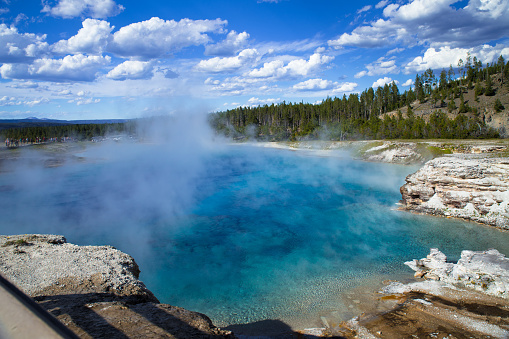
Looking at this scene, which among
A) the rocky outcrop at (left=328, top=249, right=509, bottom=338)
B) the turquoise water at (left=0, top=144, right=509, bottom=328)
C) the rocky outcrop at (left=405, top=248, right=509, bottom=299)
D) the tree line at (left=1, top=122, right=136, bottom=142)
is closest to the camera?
the rocky outcrop at (left=328, top=249, right=509, bottom=338)

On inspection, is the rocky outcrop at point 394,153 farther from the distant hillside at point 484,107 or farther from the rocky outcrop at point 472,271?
the rocky outcrop at point 472,271

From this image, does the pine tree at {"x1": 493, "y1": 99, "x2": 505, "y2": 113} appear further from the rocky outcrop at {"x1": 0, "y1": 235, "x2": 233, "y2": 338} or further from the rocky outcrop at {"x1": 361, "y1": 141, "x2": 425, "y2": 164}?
the rocky outcrop at {"x1": 0, "y1": 235, "x2": 233, "y2": 338}

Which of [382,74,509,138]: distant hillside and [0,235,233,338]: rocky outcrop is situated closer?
[0,235,233,338]: rocky outcrop

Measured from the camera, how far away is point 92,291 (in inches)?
295

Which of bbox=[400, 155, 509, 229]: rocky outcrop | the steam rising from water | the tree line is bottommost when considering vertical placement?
the steam rising from water

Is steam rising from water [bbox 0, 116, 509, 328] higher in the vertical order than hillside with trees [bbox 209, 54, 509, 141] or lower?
lower

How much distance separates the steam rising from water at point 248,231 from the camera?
39.2 ft

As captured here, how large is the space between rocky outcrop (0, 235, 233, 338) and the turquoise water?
3.63 metres

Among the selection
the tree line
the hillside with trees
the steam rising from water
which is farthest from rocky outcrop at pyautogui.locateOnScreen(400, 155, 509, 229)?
the tree line

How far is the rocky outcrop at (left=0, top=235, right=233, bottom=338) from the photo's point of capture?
5.55 m

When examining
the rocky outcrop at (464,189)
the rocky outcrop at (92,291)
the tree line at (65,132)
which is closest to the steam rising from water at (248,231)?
the rocky outcrop at (464,189)

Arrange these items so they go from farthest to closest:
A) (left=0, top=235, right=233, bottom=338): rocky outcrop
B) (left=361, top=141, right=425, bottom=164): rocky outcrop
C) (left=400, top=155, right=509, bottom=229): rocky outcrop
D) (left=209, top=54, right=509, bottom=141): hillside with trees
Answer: (left=209, top=54, right=509, bottom=141): hillside with trees, (left=361, top=141, right=425, bottom=164): rocky outcrop, (left=400, top=155, right=509, bottom=229): rocky outcrop, (left=0, top=235, right=233, bottom=338): rocky outcrop

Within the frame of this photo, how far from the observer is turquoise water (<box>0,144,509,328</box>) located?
11.8m

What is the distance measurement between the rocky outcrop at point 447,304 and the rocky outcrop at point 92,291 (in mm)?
5469
